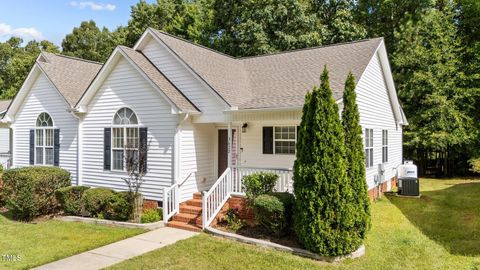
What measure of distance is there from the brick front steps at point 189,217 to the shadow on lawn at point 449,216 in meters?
6.21

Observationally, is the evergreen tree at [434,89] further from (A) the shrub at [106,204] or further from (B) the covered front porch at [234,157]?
(A) the shrub at [106,204]

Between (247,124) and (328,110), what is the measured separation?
475 cm

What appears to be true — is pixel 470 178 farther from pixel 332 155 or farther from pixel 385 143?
pixel 332 155

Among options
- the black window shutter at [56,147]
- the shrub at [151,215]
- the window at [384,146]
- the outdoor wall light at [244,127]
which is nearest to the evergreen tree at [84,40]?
the black window shutter at [56,147]

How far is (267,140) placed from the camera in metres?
11.6

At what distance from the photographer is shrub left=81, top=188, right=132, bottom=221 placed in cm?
1019

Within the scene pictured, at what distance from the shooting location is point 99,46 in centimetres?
4547

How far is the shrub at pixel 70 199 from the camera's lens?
10891 millimetres

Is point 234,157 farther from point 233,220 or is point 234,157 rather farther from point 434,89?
point 434,89

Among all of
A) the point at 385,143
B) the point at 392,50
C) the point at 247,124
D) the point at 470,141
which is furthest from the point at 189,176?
A: the point at 392,50

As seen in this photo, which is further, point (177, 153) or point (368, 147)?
point (368, 147)

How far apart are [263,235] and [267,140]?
13.1 ft

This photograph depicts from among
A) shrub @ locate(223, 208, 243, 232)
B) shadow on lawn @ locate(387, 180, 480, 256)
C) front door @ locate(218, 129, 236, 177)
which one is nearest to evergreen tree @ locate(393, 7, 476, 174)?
shadow on lawn @ locate(387, 180, 480, 256)

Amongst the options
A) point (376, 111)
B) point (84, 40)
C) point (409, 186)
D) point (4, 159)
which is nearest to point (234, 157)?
point (376, 111)
